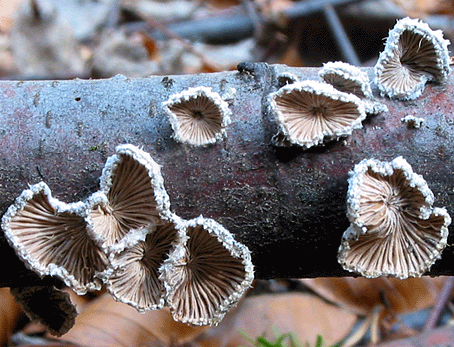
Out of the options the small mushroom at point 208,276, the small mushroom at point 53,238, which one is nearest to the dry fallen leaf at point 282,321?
the small mushroom at point 208,276

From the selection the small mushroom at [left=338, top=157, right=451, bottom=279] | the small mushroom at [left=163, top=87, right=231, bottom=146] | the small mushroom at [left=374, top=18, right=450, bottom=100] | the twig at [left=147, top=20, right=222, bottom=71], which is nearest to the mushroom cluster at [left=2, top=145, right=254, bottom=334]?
the small mushroom at [left=163, top=87, right=231, bottom=146]

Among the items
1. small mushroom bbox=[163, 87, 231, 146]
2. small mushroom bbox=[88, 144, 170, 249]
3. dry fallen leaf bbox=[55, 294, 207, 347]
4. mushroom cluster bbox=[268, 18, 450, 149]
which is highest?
mushroom cluster bbox=[268, 18, 450, 149]

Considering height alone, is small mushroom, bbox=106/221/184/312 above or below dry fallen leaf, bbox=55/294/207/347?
above

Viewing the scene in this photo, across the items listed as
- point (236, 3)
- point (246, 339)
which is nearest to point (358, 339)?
point (246, 339)

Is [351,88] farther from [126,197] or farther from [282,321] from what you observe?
[282,321]

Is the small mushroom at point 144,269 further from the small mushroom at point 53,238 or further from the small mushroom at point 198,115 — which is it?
the small mushroom at point 198,115

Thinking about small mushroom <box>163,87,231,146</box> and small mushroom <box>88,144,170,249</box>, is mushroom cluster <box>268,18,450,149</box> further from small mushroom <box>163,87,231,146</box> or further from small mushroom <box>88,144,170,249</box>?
small mushroom <box>88,144,170,249</box>
